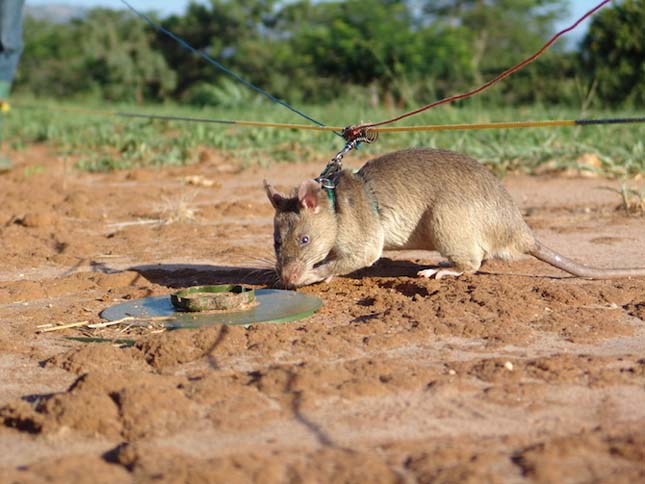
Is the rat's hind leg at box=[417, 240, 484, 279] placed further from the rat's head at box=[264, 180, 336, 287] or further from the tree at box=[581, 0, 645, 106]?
the tree at box=[581, 0, 645, 106]

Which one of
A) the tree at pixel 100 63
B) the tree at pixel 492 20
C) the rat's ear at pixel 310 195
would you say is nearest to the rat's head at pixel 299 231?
the rat's ear at pixel 310 195

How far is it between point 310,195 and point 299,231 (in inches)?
8.7

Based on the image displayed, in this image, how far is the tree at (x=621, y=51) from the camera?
19234 millimetres

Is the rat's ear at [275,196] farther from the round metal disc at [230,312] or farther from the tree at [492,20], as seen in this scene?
the tree at [492,20]

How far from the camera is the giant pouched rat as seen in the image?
528 cm

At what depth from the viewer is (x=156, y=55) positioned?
115 ft

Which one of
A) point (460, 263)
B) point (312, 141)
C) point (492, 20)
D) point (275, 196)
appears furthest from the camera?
point (492, 20)

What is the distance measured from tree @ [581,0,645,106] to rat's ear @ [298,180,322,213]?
15.3m

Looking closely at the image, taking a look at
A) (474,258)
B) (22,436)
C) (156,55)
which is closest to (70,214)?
(474,258)

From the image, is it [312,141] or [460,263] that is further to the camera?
[312,141]

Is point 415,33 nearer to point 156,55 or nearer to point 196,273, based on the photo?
point 156,55

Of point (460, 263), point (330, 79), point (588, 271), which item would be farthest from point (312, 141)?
point (330, 79)

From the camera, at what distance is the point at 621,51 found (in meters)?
19.8

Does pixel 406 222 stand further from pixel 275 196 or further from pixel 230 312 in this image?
pixel 230 312
